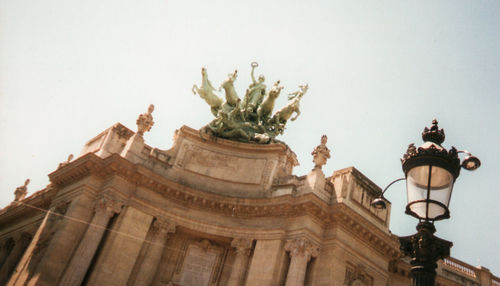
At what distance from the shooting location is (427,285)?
630cm

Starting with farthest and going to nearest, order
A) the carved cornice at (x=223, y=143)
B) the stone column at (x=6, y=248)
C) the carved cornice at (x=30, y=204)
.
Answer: the stone column at (x=6, y=248)
the carved cornice at (x=30, y=204)
the carved cornice at (x=223, y=143)

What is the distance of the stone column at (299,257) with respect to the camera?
20.0 m

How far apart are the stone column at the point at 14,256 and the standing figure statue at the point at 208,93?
13.0m

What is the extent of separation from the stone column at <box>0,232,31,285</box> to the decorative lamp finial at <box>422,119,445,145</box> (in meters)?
26.4

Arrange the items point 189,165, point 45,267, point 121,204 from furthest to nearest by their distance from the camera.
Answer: point 189,165 < point 121,204 < point 45,267

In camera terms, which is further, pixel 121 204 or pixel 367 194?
pixel 367 194

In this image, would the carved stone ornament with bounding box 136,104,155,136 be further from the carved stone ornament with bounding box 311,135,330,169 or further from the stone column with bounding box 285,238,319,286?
the stone column with bounding box 285,238,319,286

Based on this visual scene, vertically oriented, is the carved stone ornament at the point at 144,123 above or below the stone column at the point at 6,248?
above

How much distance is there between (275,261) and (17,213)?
18669 millimetres

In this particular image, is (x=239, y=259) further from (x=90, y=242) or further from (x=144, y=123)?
(x=144, y=123)

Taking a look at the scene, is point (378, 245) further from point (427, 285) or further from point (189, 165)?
point (427, 285)

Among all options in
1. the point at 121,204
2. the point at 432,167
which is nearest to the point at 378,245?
the point at 121,204

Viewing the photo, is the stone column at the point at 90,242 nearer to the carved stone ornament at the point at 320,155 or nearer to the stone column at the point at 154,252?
the stone column at the point at 154,252

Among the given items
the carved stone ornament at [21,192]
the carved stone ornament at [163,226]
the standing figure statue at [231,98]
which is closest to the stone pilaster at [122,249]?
the carved stone ornament at [163,226]
